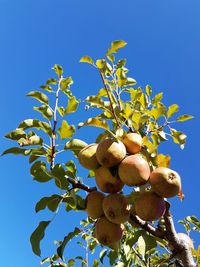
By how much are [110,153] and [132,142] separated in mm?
269

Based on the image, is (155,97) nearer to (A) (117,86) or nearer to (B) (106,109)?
(A) (117,86)

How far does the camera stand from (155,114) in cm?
291

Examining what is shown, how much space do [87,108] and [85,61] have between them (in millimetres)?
406

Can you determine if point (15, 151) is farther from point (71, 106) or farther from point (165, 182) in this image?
point (165, 182)

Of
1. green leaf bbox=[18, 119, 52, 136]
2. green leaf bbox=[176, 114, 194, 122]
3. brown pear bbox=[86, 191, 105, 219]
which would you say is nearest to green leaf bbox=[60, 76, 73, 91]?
green leaf bbox=[18, 119, 52, 136]

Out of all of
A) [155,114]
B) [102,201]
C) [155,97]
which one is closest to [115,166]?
[102,201]

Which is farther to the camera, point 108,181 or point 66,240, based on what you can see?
point 66,240

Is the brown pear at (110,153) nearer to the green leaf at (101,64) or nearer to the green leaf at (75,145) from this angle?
the green leaf at (75,145)

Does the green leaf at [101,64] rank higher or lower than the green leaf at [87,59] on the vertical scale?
lower

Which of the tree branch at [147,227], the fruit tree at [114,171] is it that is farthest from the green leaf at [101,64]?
the tree branch at [147,227]

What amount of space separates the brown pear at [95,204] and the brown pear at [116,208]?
0.09 meters

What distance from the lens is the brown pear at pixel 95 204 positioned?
100.0 inches

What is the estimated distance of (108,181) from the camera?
8.04 ft

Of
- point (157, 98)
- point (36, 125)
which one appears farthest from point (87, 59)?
point (157, 98)
